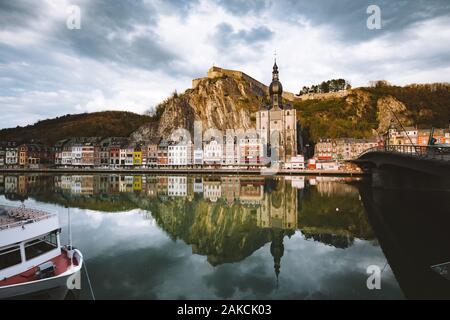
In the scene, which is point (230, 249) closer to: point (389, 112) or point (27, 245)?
point (27, 245)

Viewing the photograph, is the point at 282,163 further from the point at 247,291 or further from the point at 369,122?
the point at 247,291

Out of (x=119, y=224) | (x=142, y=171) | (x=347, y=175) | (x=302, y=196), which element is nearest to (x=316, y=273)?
(x=119, y=224)

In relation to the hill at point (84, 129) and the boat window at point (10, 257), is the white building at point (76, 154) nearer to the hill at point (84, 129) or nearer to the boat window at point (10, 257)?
the hill at point (84, 129)

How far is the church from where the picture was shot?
115m

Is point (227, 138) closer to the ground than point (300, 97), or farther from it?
closer to the ground

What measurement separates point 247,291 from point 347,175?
265ft

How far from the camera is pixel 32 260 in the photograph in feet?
46.0

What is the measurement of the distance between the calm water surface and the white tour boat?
1486 mm

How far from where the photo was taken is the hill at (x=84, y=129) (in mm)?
163750

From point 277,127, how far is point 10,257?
110229 millimetres

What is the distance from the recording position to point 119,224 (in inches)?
1230

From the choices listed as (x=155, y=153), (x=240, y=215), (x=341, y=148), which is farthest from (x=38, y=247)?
(x=341, y=148)

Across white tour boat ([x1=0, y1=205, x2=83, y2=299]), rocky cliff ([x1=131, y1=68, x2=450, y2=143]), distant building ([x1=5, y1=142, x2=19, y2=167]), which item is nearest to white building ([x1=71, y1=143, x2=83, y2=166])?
distant building ([x1=5, y1=142, x2=19, y2=167])

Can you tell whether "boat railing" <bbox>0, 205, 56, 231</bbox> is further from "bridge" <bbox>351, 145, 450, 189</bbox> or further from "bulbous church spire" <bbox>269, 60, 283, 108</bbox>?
"bulbous church spire" <bbox>269, 60, 283, 108</bbox>
